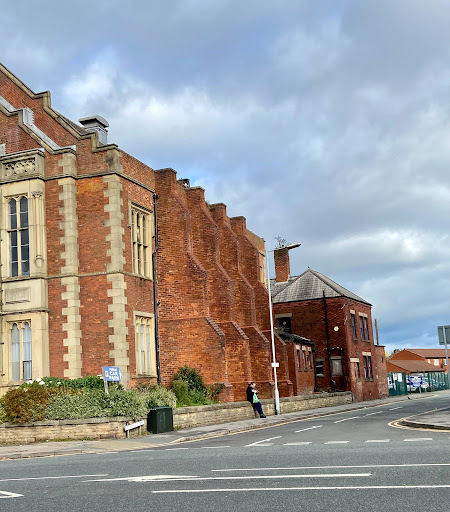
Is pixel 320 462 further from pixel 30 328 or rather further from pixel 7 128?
pixel 7 128

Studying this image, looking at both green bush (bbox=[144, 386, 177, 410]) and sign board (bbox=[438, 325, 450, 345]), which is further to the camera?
sign board (bbox=[438, 325, 450, 345])

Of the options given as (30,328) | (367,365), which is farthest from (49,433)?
(367,365)

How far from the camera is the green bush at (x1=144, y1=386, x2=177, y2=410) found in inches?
948

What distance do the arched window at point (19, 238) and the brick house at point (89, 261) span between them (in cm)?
4

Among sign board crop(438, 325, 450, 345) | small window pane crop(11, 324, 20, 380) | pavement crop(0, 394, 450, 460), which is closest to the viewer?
pavement crop(0, 394, 450, 460)

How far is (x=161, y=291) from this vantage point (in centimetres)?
3094

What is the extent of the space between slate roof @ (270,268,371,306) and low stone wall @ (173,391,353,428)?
12003 mm

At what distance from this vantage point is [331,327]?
50312 mm

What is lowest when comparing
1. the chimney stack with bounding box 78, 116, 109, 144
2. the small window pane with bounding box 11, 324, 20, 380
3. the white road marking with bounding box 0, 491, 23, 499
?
the white road marking with bounding box 0, 491, 23, 499

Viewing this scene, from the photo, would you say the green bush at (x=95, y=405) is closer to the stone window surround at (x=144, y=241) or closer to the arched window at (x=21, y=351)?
the arched window at (x=21, y=351)

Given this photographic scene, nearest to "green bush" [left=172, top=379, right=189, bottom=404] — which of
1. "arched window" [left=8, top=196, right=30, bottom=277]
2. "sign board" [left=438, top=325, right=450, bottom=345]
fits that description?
"arched window" [left=8, top=196, right=30, bottom=277]

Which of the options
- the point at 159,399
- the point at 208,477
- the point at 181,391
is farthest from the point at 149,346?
the point at 208,477

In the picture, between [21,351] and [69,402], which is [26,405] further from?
[21,351]

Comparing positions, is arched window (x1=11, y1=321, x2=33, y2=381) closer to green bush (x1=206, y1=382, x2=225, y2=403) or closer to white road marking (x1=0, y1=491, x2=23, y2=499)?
green bush (x1=206, y1=382, x2=225, y2=403)
